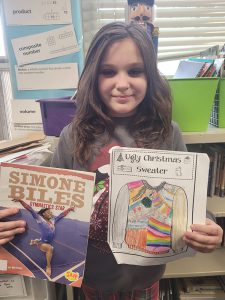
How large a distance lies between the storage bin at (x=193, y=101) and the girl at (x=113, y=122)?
0.15m

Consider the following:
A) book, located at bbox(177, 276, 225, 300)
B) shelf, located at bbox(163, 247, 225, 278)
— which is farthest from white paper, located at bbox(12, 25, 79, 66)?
book, located at bbox(177, 276, 225, 300)

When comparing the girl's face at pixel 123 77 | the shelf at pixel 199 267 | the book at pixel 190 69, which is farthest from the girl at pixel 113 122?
the shelf at pixel 199 267

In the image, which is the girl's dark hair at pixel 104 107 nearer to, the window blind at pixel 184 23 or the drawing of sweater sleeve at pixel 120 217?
the drawing of sweater sleeve at pixel 120 217

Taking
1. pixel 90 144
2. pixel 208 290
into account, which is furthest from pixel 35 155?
pixel 208 290

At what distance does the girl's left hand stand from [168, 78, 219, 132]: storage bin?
416 millimetres

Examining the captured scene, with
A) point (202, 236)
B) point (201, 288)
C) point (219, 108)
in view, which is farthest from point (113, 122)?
point (201, 288)

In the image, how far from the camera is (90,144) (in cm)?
75

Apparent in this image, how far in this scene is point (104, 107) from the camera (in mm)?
767

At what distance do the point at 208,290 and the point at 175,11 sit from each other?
4.79 feet

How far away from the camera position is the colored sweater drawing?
64 centimetres

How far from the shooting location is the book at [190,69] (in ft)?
3.20

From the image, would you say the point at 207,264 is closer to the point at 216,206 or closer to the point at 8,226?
the point at 216,206

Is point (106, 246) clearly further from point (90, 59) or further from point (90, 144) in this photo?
point (90, 59)

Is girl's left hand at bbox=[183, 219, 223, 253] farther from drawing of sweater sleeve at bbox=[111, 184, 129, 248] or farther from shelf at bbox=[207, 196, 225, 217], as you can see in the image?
shelf at bbox=[207, 196, 225, 217]
